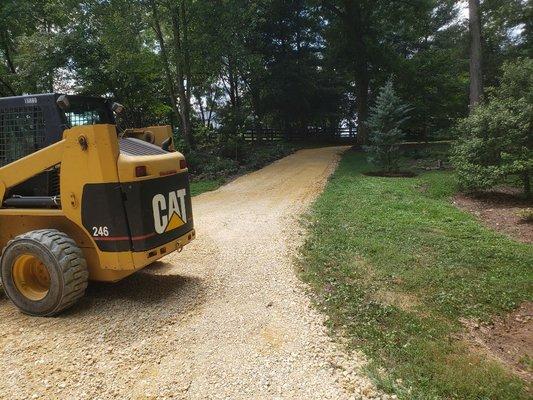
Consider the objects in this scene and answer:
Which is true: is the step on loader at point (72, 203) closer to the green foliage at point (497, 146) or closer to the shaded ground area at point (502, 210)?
the shaded ground area at point (502, 210)

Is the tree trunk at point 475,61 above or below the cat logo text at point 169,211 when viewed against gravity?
above

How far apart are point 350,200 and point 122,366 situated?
25.4 feet

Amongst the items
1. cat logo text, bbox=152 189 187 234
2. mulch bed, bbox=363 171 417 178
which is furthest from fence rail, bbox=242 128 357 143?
cat logo text, bbox=152 189 187 234

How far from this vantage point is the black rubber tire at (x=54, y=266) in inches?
159

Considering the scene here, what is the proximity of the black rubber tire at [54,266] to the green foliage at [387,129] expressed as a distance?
41.4ft

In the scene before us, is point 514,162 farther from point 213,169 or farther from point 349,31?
point 349,31

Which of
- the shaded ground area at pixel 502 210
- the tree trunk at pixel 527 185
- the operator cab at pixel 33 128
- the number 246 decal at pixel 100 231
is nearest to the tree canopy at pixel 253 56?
the shaded ground area at pixel 502 210

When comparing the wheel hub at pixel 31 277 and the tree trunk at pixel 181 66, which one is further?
the tree trunk at pixel 181 66

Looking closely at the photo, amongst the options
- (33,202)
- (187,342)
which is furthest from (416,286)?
(33,202)

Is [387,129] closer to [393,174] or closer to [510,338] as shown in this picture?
[393,174]

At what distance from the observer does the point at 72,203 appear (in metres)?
4.22

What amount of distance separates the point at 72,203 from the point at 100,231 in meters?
0.44


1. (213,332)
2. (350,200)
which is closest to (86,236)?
(213,332)

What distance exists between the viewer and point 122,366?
334 cm
